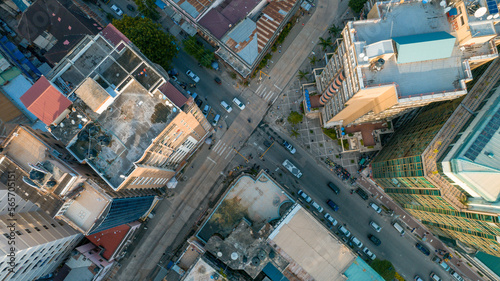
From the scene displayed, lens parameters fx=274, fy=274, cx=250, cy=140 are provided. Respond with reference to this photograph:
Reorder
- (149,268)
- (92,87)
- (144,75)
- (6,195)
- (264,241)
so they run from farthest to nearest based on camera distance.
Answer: (149,268)
(264,241)
(6,195)
(144,75)
(92,87)

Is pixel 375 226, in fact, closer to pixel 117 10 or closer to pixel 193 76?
pixel 193 76

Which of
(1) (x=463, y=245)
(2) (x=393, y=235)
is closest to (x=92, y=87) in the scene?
(2) (x=393, y=235)

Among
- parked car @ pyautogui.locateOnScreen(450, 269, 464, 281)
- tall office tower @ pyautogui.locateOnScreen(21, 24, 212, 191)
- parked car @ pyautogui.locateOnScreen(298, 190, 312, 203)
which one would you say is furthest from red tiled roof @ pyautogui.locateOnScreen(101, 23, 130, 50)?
parked car @ pyautogui.locateOnScreen(450, 269, 464, 281)

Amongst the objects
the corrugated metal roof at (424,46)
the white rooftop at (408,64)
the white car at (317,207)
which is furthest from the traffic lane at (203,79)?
the corrugated metal roof at (424,46)

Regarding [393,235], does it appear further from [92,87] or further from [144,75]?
[92,87]

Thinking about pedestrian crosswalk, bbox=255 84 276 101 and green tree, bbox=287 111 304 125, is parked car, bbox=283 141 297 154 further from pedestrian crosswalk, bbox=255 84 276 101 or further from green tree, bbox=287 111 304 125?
pedestrian crosswalk, bbox=255 84 276 101

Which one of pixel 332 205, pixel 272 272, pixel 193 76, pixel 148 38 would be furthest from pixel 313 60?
pixel 272 272
